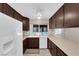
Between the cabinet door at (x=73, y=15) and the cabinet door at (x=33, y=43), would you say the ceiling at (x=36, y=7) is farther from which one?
the cabinet door at (x=33, y=43)

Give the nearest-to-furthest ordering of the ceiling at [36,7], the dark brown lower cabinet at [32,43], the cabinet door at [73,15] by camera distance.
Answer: the cabinet door at [73,15] < the ceiling at [36,7] < the dark brown lower cabinet at [32,43]

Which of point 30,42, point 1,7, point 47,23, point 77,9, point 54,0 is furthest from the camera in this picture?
point 47,23

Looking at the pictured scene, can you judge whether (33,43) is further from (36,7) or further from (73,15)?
(73,15)

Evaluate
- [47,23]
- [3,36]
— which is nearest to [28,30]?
[47,23]

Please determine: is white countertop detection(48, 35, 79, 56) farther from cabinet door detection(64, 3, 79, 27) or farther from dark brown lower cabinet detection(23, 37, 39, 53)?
dark brown lower cabinet detection(23, 37, 39, 53)

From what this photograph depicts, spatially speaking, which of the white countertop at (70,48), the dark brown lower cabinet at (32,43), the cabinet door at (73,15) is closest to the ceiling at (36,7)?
the cabinet door at (73,15)

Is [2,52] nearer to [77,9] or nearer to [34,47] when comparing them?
[77,9]

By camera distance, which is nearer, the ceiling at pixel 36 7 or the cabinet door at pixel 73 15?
the cabinet door at pixel 73 15

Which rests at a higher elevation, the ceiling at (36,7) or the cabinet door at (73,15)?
the ceiling at (36,7)

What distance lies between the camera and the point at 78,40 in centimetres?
170

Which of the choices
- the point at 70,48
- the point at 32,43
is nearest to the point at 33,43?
the point at 32,43

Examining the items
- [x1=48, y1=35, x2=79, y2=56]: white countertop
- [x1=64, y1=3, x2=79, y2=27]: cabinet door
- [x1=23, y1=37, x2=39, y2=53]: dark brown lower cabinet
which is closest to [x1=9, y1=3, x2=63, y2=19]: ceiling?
[x1=64, y1=3, x2=79, y2=27]: cabinet door

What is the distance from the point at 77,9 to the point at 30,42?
171 inches

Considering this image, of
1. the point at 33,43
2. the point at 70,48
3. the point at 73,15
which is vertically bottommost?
the point at 33,43
